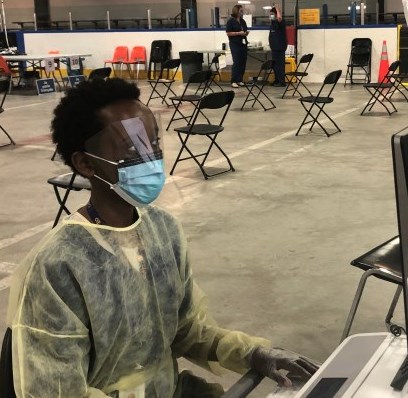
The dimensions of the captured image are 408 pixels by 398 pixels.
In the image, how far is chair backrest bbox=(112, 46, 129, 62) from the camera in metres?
15.0

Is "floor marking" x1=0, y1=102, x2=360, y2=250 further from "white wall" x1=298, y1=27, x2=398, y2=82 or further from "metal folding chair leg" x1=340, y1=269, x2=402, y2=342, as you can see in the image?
"white wall" x1=298, y1=27, x2=398, y2=82

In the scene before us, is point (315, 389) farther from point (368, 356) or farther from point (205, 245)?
point (205, 245)

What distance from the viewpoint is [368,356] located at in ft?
4.45

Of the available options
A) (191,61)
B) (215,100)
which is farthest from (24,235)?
(191,61)

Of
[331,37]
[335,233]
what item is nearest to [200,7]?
[331,37]

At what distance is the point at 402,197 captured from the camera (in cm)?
121

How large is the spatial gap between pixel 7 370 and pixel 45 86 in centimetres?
1152

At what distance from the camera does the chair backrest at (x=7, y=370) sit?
131 cm

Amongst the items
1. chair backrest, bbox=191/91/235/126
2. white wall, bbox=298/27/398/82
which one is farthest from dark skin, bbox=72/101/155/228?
white wall, bbox=298/27/398/82

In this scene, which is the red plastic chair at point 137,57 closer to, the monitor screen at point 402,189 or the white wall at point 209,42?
the white wall at point 209,42

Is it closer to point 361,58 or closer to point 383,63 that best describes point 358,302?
point 383,63

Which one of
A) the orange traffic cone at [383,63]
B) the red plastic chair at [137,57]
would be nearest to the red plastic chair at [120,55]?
the red plastic chair at [137,57]

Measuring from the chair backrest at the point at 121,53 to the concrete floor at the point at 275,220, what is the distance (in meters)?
7.10

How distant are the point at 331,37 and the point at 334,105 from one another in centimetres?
356
